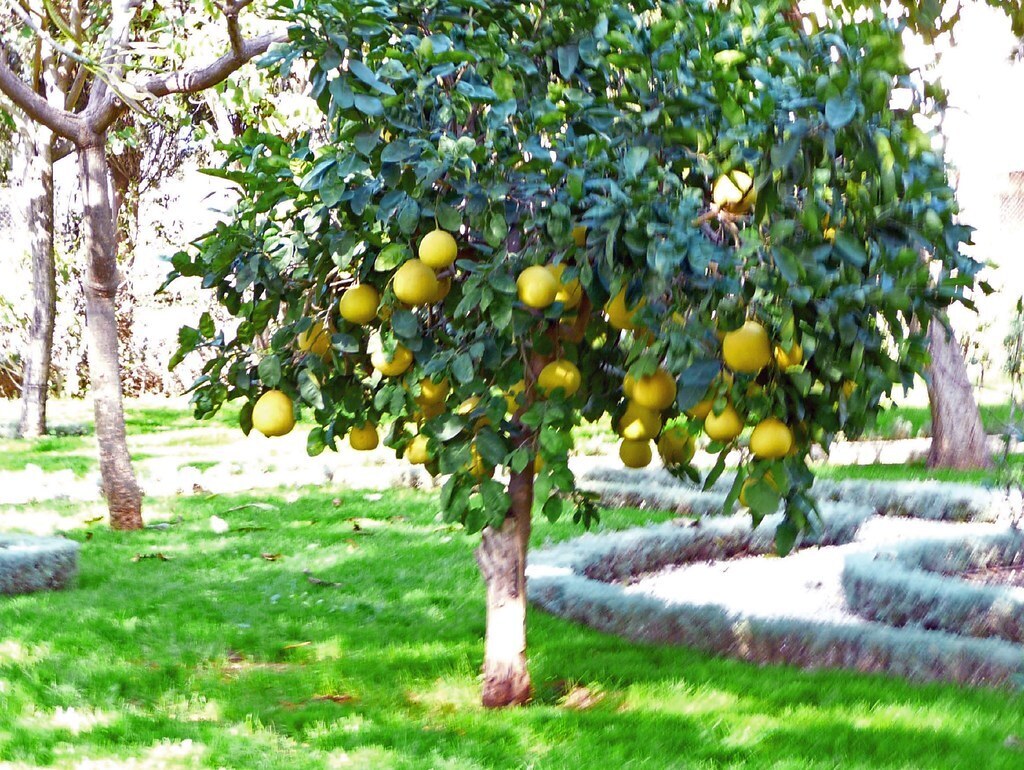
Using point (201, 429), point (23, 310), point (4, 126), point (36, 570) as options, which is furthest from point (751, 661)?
point (23, 310)

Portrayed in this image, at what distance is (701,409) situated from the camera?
298cm

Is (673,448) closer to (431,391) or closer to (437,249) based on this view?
(431,391)

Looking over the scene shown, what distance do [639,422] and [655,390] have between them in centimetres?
20

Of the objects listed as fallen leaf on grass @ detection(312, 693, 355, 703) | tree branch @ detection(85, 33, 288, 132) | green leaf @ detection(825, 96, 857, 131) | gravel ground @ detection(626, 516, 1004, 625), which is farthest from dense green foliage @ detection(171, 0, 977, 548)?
tree branch @ detection(85, 33, 288, 132)

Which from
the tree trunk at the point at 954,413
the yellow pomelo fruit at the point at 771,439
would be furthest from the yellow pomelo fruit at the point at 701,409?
the tree trunk at the point at 954,413

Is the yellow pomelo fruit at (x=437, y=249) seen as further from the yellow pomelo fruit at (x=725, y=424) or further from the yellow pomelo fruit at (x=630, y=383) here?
the yellow pomelo fruit at (x=725, y=424)

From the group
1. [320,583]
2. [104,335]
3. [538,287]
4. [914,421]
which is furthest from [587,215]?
[914,421]

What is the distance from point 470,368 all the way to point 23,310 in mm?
18143

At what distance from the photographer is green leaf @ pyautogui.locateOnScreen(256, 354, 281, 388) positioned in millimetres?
3371

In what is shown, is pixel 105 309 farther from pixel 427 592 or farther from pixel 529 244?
pixel 529 244

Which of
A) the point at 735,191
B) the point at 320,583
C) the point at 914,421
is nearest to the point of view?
the point at 735,191

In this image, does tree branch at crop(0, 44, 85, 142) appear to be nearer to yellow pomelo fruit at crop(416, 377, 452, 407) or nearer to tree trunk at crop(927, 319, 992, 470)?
yellow pomelo fruit at crop(416, 377, 452, 407)

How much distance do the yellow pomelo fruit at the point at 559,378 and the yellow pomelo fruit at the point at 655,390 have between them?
0.32 meters

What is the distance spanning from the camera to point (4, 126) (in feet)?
55.6
